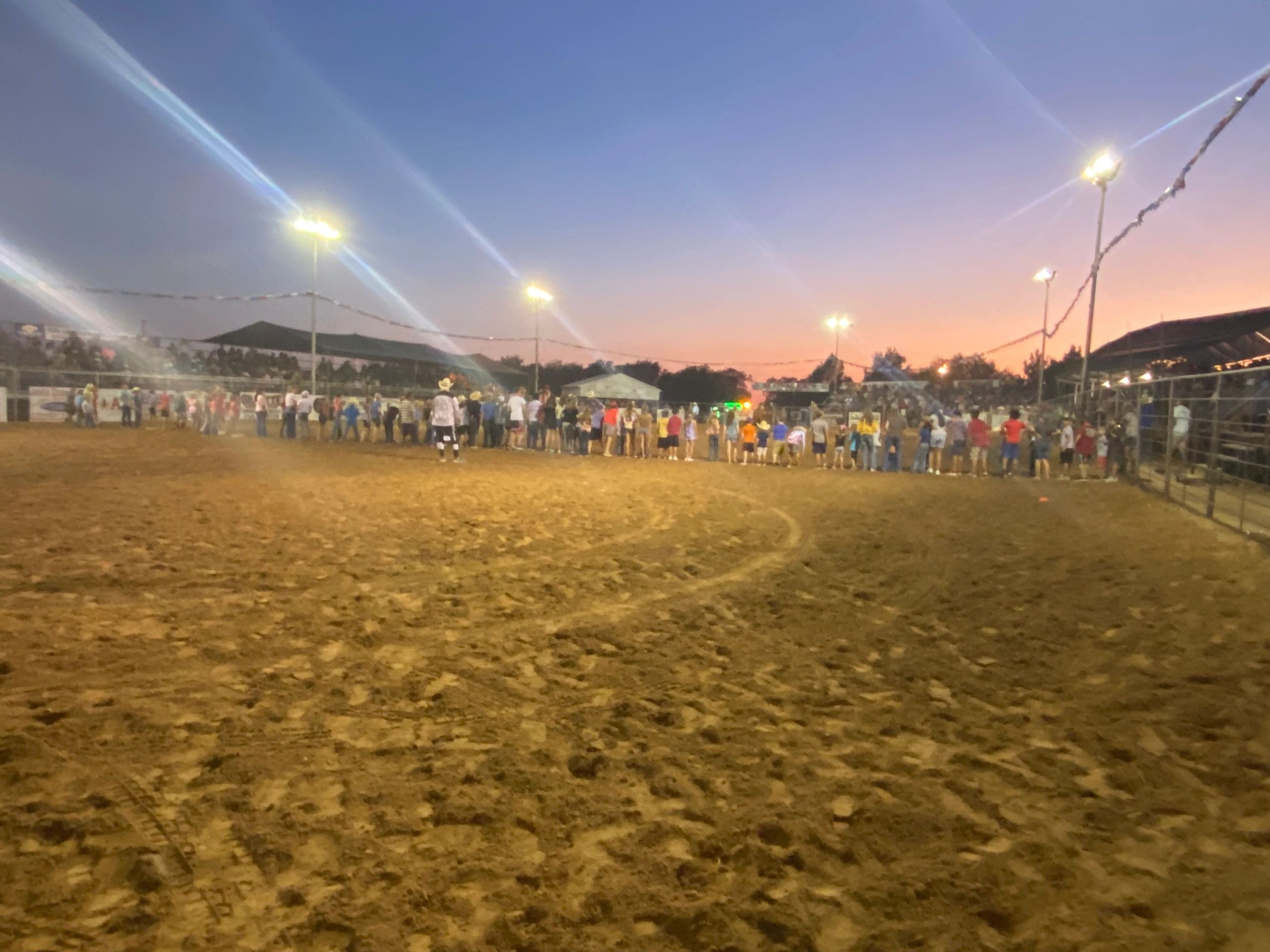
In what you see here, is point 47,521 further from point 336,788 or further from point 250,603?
point 336,788

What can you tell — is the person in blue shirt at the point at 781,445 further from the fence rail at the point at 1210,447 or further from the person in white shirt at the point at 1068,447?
the fence rail at the point at 1210,447

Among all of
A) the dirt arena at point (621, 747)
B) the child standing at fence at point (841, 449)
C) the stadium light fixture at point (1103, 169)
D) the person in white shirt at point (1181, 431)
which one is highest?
the stadium light fixture at point (1103, 169)

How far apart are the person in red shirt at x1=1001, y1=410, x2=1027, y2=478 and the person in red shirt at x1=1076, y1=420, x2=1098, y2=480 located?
1257 millimetres

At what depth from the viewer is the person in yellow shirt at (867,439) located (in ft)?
63.6

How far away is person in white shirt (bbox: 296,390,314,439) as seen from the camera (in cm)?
2486

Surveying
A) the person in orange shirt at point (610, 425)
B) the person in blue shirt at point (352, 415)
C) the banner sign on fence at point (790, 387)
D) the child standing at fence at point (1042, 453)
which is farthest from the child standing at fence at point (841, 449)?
the banner sign on fence at point (790, 387)

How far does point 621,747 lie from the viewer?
3967 millimetres

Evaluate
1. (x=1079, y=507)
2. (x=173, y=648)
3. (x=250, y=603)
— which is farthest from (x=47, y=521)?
(x=1079, y=507)

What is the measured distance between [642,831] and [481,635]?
8.94ft

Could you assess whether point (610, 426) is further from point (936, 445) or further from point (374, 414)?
point (936, 445)

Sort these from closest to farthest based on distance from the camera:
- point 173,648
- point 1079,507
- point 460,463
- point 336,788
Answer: point 336,788
point 173,648
point 1079,507
point 460,463

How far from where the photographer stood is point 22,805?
3.21 metres

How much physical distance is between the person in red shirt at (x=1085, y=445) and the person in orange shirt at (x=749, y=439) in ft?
25.7

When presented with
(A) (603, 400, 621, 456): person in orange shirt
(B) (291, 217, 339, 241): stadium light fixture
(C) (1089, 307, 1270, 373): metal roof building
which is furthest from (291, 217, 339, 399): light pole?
(C) (1089, 307, 1270, 373): metal roof building
